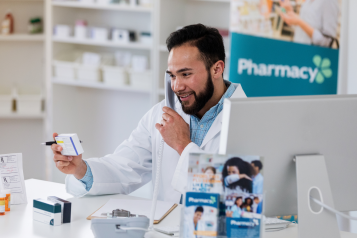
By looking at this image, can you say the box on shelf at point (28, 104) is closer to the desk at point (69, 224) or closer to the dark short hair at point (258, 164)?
the desk at point (69, 224)

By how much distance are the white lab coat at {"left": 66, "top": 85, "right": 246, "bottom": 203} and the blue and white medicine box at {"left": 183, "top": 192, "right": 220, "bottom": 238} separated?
625mm

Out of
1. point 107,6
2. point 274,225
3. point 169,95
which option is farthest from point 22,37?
point 274,225

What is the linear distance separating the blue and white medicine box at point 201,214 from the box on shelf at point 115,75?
2540 millimetres

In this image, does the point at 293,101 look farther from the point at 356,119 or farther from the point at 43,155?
the point at 43,155

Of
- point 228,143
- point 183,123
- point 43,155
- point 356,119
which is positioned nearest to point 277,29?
point 183,123

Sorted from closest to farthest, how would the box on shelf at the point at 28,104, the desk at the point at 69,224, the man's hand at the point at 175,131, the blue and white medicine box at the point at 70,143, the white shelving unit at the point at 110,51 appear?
the desk at the point at 69,224
the blue and white medicine box at the point at 70,143
the man's hand at the point at 175,131
the white shelving unit at the point at 110,51
the box on shelf at the point at 28,104

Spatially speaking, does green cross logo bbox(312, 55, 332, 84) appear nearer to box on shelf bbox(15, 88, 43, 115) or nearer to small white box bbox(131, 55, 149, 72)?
small white box bbox(131, 55, 149, 72)

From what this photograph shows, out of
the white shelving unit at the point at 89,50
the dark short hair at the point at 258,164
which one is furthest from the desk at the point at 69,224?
the white shelving unit at the point at 89,50

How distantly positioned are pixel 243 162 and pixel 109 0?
2.71 meters

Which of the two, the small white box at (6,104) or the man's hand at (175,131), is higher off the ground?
the small white box at (6,104)

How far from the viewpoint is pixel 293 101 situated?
3.82 ft

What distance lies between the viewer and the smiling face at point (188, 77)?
1922 mm

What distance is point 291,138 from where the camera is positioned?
119 cm

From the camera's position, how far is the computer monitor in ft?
3.67
